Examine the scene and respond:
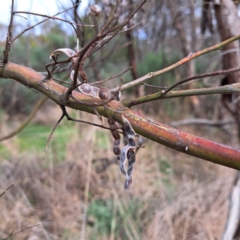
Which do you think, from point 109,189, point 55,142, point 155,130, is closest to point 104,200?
point 109,189

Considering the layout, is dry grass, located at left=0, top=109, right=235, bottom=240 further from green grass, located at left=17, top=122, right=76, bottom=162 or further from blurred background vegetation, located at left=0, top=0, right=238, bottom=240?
green grass, located at left=17, top=122, right=76, bottom=162

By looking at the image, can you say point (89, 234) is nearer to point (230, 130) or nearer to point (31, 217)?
point (31, 217)

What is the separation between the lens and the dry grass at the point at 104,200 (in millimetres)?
1951

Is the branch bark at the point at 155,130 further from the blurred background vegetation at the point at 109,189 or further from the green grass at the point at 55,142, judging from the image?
the green grass at the point at 55,142

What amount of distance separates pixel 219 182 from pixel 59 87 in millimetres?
1999

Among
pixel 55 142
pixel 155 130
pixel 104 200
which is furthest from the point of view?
pixel 55 142

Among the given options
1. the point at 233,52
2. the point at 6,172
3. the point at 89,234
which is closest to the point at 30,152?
the point at 6,172

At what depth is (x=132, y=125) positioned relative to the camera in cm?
52

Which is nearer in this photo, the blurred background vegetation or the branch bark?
the branch bark

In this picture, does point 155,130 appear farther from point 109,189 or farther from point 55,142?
point 55,142

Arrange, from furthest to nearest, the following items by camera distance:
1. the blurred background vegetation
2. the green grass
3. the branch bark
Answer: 1. the green grass
2. the blurred background vegetation
3. the branch bark

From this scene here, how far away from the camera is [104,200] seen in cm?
229

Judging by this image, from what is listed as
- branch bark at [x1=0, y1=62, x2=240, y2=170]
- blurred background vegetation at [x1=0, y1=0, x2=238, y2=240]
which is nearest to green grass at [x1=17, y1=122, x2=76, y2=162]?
blurred background vegetation at [x1=0, y1=0, x2=238, y2=240]

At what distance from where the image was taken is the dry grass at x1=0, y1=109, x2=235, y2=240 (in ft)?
6.40
